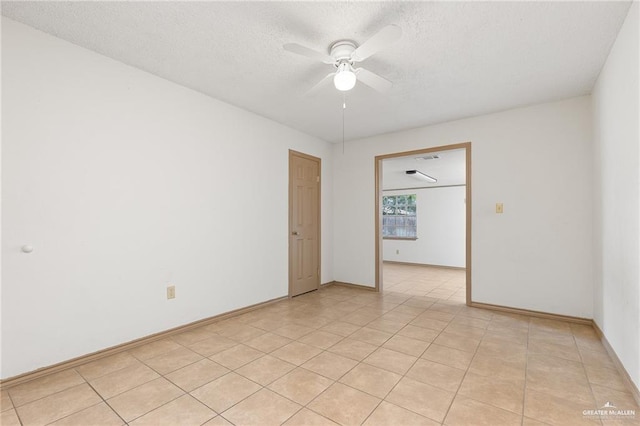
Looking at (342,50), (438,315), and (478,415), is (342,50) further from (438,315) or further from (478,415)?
(438,315)

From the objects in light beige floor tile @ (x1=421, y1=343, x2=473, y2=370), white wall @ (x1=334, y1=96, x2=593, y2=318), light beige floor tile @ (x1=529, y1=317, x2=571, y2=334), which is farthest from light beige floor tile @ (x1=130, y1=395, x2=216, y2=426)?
white wall @ (x1=334, y1=96, x2=593, y2=318)

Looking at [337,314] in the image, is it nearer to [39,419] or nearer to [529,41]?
[39,419]

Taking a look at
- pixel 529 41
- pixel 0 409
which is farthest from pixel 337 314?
pixel 529 41

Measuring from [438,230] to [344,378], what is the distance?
6.06m

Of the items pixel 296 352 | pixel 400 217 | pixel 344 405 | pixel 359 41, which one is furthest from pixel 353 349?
pixel 400 217

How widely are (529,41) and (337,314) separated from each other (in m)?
3.14

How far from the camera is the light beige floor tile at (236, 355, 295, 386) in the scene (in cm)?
209

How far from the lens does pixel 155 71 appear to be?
270 cm

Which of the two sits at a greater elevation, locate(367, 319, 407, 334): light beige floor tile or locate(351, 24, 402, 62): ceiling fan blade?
locate(351, 24, 402, 62): ceiling fan blade

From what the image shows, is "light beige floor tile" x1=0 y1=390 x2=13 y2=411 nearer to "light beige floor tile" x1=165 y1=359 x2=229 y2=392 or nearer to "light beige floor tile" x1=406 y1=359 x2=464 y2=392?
"light beige floor tile" x1=165 y1=359 x2=229 y2=392

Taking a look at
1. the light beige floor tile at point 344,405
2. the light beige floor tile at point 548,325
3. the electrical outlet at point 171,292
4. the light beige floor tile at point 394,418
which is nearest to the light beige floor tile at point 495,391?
the light beige floor tile at point 394,418

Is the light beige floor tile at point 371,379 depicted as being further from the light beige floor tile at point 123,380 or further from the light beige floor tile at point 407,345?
the light beige floor tile at point 123,380

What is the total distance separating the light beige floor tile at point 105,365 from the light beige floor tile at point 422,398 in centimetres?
198

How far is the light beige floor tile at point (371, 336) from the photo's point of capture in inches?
108
